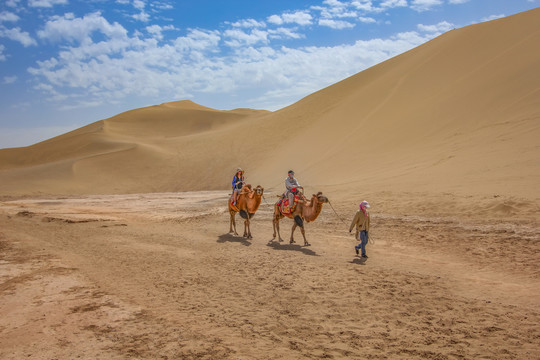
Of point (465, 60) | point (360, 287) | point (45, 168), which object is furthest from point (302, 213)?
point (45, 168)

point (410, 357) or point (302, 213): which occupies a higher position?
point (302, 213)

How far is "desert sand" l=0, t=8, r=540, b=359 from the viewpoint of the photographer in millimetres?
5949

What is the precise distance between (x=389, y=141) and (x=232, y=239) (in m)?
Answer: 18.2

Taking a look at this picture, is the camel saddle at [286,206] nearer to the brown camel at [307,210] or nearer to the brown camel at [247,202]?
the brown camel at [307,210]

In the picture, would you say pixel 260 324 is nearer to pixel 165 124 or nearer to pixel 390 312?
pixel 390 312

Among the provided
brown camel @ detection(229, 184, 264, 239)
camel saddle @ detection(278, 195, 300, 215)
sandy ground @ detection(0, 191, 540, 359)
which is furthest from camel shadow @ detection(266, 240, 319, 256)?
brown camel @ detection(229, 184, 264, 239)

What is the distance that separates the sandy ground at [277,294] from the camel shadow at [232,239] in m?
0.07

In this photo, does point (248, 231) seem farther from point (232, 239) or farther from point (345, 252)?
point (345, 252)

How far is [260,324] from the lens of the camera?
6.45 meters

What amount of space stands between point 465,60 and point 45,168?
132ft

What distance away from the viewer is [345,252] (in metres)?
11.7

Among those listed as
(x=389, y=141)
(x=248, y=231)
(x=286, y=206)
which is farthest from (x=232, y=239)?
(x=389, y=141)

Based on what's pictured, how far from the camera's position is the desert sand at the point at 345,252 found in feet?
19.5

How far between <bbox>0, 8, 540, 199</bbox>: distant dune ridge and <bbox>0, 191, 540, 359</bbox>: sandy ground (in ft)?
20.4
